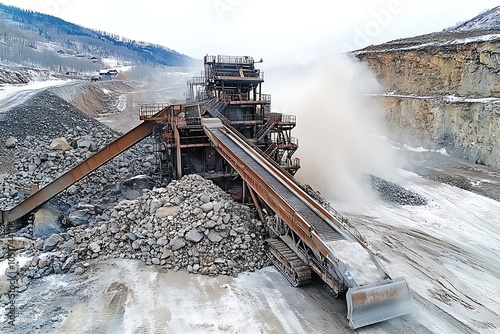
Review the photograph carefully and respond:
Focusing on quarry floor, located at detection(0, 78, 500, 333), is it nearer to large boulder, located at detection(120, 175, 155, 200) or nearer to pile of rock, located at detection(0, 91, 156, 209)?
large boulder, located at detection(120, 175, 155, 200)

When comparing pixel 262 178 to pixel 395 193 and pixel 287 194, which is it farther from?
pixel 395 193

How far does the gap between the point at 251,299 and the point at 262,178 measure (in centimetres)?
400

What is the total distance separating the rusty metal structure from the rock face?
52.6 ft

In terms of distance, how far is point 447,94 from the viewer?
3012 cm

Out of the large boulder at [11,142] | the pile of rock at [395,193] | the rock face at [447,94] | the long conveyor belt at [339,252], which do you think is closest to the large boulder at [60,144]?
the large boulder at [11,142]

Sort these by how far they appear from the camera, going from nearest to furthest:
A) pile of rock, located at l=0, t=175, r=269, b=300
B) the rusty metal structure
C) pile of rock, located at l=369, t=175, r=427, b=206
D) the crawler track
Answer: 1. the rusty metal structure
2. the crawler track
3. pile of rock, located at l=0, t=175, r=269, b=300
4. pile of rock, located at l=369, t=175, r=427, b=206

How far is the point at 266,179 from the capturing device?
12.3 metres

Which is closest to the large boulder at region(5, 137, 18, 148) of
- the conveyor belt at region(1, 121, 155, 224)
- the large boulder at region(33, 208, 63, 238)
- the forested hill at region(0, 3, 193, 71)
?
the conveyor belt at region(1, 121, 155, 224)

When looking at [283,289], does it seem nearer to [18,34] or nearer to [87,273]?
[87,273]

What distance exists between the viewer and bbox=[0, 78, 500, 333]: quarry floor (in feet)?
28.2

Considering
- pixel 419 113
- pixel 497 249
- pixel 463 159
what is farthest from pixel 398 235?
pixel 419 113

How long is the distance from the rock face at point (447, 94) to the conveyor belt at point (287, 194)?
64.8 feet

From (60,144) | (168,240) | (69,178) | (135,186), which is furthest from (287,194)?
(60,144)

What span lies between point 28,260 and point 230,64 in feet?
47.5
